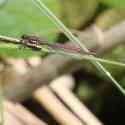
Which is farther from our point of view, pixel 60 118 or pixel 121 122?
pixel 121 122

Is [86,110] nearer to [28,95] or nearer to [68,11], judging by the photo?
[28,95]

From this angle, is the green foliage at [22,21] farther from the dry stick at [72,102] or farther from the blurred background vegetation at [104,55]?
the dry stick at [72,102]

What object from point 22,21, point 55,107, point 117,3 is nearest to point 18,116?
point 55,107

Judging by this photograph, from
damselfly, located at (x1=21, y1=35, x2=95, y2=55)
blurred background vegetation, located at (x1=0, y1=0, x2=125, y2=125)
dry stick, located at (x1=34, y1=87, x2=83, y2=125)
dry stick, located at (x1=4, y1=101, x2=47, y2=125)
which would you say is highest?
blurred background vegetation, located at (x1=0, y1=0, x2=125, y2=125)

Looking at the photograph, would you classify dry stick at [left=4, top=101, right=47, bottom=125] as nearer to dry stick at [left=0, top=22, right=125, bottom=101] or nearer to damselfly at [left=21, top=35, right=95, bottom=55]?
dry stick at [left=0, top=22, right=125, bottom=101]

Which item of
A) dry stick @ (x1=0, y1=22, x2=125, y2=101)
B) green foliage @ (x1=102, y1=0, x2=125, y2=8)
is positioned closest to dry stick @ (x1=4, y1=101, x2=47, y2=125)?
dry stick @ (x1=0, y1=22, x2=125, y2=101)

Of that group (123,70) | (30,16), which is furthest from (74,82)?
(30,16)

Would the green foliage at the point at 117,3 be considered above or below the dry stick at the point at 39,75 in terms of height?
above

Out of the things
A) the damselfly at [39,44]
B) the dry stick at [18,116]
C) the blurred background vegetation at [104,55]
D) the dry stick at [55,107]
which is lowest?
the damselfly at [39,44]

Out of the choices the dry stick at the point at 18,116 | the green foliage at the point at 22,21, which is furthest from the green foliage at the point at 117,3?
the dry stick at the point at 18,116

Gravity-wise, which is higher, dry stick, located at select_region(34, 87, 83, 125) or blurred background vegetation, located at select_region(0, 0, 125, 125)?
blurred background vegetation, located at select_region(0, 0, 125, 125)

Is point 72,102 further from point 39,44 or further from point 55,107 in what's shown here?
point 39,44
